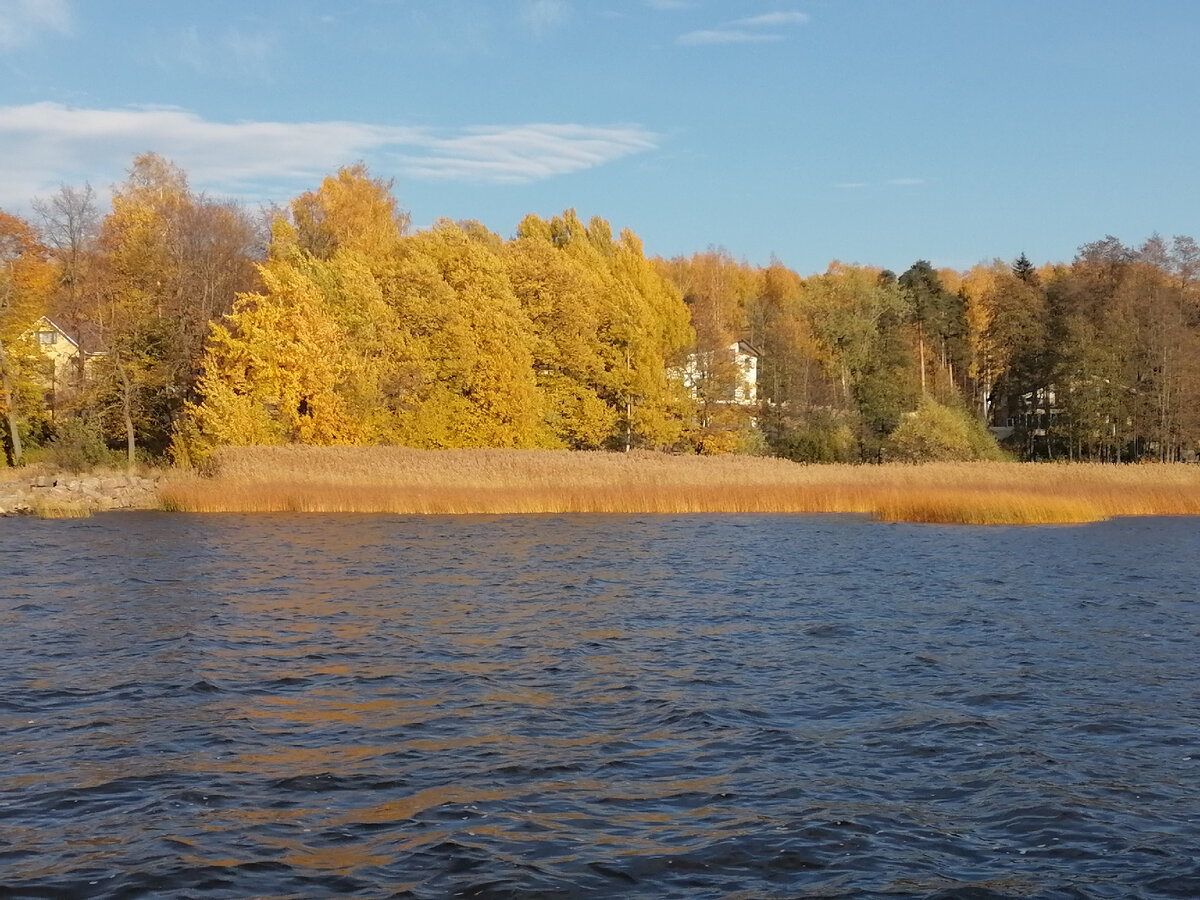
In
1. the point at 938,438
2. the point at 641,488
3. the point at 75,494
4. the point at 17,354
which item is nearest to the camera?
the point at 641,488

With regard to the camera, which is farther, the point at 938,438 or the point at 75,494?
the point at 938,438

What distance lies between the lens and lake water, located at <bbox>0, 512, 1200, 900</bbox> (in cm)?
815

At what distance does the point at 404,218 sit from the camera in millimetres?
79188

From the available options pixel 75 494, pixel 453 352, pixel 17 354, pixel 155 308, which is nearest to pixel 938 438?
pixel 453 352

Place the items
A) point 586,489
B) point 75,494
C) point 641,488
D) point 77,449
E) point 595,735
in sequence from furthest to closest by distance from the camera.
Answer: point 77,449, point 75,494, point 586,489, point 641,488, point 595,735

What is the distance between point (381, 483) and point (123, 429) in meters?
21.2

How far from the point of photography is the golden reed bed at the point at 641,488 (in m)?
37.6

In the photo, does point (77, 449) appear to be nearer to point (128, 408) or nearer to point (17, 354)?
point (128, 408)

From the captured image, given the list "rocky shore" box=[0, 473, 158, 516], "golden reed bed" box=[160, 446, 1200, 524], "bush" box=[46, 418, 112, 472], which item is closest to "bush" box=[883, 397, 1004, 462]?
"golden reed bed" box=[160, 446, 1200, 524]

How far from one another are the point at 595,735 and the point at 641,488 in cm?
2791

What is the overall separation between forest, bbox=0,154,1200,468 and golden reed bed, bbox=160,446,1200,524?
664 cm

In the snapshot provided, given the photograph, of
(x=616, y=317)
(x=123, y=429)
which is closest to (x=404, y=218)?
(x=616, y=317)

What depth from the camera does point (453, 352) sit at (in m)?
52.9

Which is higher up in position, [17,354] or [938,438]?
[17,354]
